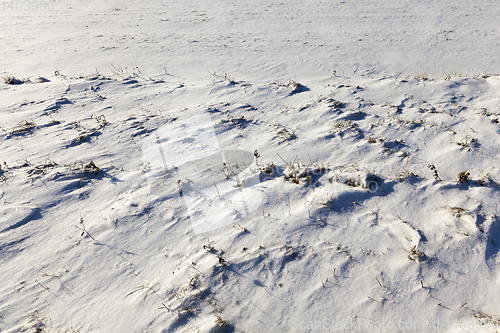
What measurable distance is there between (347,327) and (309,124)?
2.98 metres

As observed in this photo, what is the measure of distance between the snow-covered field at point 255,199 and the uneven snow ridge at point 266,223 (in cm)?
2

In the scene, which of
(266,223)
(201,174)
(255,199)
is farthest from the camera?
(201,174)

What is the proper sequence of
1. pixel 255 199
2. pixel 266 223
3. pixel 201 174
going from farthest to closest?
pixel 201 174 < pixel 255 199 < pixel 266 223

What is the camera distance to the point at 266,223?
2674mm

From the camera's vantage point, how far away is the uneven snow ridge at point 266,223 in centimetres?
205

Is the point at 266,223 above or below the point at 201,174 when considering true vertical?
below

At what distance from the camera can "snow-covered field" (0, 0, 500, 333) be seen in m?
2.07

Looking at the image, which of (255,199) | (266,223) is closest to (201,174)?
(255,199)

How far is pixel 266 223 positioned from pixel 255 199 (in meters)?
0.36

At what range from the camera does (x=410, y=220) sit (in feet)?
8.29

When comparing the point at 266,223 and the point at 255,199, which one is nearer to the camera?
the point at 266,223

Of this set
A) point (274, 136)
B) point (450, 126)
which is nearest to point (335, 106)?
point (274, 136)

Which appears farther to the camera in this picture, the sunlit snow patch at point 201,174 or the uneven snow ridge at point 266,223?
the sunlit snow patch at point 201,174

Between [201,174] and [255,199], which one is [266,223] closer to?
[255,199]
